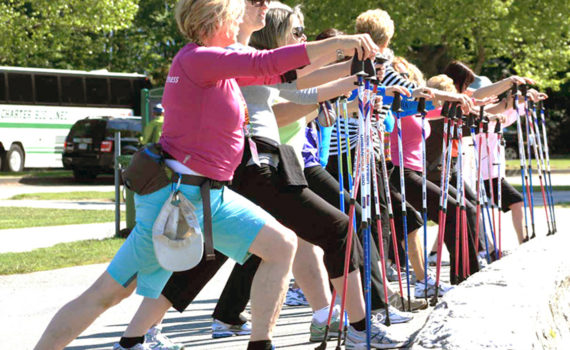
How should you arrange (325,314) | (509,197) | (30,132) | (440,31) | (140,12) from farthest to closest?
(140,12) < (30,132) < (440,31) < (509,197) < (325,314)

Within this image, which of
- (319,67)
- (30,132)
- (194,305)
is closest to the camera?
(319,67)

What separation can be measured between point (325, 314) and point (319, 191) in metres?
0.71

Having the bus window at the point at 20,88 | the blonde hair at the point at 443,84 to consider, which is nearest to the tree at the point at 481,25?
the bus window at the point at 20,88

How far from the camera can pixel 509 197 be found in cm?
984

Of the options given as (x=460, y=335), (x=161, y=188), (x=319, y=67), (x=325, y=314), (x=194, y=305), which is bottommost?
(x=194, y=305)

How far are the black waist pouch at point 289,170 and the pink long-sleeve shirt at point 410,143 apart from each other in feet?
8.27

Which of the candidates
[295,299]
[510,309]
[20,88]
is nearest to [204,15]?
[510,309]

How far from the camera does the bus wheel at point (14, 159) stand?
31625 millimetres

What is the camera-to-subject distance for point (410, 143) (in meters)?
7.86

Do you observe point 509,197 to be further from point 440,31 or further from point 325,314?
point 440,31

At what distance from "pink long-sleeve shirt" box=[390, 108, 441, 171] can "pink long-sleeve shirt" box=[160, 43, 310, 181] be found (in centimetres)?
340

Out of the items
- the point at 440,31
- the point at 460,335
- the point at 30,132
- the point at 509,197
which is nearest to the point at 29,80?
the point at 30,132

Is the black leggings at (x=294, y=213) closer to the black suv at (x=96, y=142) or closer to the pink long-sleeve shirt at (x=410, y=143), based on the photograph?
the pink long-sleeve shirt at (x=410, y=143)

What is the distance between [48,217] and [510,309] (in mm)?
13035
